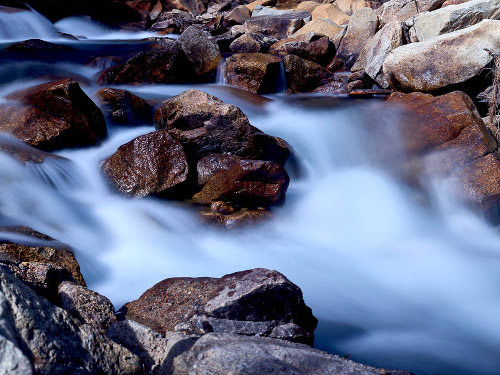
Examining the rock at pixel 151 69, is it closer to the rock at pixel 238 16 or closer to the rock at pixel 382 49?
the rock at pixel 382 49

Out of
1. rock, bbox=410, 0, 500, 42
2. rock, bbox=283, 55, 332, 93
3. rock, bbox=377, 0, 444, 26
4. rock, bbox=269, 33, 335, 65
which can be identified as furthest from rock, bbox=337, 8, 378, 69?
rock, bbox=410, 0, 500, 42

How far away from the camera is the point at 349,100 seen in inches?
389

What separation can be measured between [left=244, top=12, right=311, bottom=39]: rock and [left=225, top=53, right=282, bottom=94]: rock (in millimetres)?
7126

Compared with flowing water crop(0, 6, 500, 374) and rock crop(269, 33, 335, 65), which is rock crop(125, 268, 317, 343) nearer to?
flowing water crop(0, 6, 500, 374)

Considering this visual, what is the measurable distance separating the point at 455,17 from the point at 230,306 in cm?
890

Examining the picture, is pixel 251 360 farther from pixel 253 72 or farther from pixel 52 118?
pixel 253 72

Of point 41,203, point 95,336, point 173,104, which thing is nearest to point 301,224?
point 173,104

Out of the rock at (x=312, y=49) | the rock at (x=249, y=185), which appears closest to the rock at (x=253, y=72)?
the rock at (x=312, y=49)

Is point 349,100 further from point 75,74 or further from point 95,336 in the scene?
point 95,336

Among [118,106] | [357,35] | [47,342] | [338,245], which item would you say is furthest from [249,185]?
[357,35]

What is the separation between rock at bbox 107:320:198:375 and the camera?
246 centimetres

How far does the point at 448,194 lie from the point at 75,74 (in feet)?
28.3

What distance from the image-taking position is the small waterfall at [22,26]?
16578mm

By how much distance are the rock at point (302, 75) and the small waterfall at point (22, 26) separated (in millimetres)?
10871
